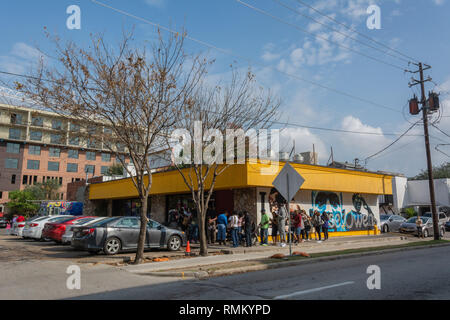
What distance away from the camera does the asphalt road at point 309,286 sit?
21.4 feet

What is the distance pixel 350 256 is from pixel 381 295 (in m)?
6.91

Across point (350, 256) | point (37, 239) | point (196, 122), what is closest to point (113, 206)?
point (37, 239)

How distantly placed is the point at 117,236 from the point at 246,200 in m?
7.32

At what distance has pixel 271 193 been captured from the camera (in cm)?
1883

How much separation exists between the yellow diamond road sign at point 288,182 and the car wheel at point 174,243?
5.72 meters

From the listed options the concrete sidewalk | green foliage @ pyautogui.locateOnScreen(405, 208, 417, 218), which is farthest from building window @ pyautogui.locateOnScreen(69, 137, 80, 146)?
green foliage @ pyautogui.locateOnScreen(405, 208, 417, 218)

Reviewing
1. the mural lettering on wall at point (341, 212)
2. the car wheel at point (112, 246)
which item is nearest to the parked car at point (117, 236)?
the car wheel at point (112, 246)

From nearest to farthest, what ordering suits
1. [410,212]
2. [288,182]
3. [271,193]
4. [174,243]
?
1. [288,182]
2. [174,243]
3. [271,193]
4. [410,212]

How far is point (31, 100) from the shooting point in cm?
1159

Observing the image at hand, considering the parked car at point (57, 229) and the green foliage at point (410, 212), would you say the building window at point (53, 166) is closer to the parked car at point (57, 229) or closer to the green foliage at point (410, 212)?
the parked car at point (57, 229)

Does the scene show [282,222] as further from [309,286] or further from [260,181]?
[309,286]

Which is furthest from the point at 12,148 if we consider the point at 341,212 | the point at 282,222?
the point at 282,222
